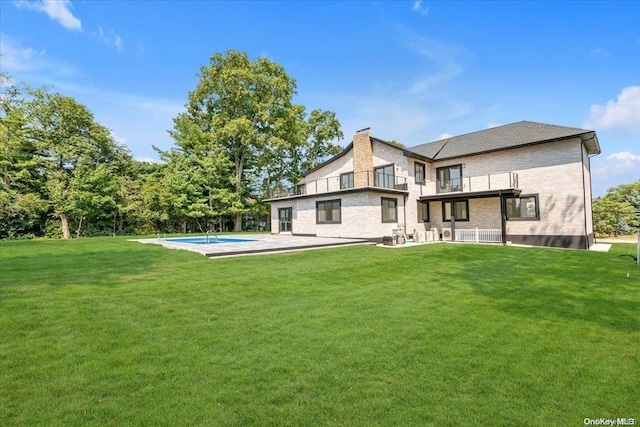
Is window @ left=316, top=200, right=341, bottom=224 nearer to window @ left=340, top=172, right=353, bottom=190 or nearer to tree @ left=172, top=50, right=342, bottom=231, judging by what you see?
window @ left=340, top=172, right=353, bottom=190

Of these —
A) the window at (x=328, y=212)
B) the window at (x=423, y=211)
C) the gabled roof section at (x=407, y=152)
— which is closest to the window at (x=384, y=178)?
the gabled roof section at (x=407, y=152)

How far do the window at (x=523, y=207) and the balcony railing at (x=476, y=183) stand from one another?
85 cm

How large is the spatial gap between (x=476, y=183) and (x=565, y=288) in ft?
42.9

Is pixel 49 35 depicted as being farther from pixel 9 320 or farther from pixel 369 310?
pixel 369 310

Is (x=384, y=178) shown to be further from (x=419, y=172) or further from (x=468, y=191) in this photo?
(x=468, y=191)

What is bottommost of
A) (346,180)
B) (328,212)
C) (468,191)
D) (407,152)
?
(328,212)

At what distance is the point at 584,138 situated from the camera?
15.2 metres

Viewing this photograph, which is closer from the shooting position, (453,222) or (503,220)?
(503,220)

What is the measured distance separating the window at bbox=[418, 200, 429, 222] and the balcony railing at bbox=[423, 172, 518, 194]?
787mm

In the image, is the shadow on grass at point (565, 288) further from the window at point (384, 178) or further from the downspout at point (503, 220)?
the window at point (384, 178)

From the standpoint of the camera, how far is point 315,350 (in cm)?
378

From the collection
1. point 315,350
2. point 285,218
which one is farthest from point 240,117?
point 315,350

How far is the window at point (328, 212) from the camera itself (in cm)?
1945

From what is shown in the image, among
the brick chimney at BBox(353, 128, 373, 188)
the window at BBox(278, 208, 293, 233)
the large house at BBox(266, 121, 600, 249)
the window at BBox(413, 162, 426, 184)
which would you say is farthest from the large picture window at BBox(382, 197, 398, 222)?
the window at BBox(278, 208, 293, 233)
